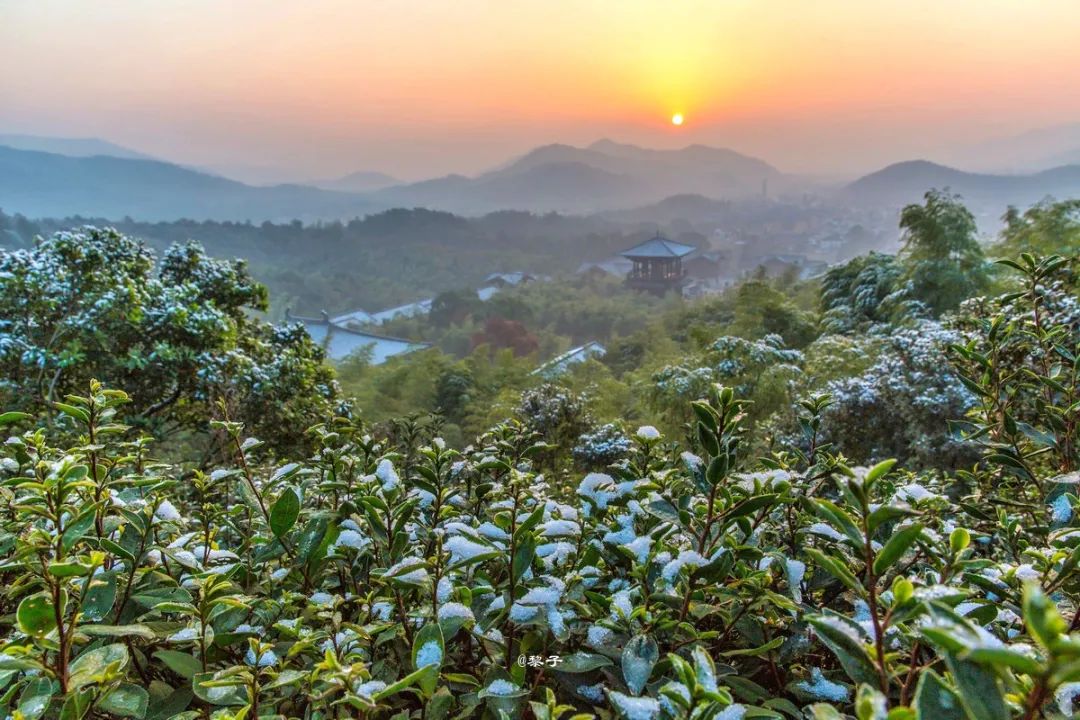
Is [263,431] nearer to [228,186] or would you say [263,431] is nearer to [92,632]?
[92,632]

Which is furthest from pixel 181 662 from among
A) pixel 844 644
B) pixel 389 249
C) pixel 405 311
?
pixel 389 249

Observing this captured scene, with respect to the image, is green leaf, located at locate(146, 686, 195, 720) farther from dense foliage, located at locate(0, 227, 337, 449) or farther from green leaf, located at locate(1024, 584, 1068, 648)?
dense foliage, located at locate(0, 227, 337, 449)

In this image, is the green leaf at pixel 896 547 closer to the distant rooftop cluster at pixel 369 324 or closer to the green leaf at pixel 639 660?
the green leaf at pixel 639 660

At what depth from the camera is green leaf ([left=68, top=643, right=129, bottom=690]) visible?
436 mm

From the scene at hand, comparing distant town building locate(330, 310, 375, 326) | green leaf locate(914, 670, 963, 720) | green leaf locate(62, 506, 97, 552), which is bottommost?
distant town building locate(330, 310, 375, 326)

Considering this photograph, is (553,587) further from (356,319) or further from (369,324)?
(356,319)

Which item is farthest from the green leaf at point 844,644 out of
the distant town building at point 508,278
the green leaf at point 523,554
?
the distant town building at point 508,278

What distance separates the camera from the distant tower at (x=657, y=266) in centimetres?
2447

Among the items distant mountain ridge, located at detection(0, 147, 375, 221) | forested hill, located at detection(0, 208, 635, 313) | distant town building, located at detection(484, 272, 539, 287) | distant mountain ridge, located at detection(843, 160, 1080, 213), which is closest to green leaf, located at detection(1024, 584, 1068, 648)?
forested hill, located at detection(0, 208, 635, 313)

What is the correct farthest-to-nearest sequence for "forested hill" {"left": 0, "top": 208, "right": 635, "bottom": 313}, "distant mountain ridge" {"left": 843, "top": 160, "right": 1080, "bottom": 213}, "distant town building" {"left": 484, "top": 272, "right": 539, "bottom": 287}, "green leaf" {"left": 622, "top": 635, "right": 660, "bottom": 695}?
"distant mountain ridge" {"left": 843, "top": 160, "right": 1080, "bottom": 213} < "distant town building" {"left": 484, "top": 272, "right": 539, "bottom": 287} < "forested hill" {"left": 0, "top": 208, "right": 635, "bottom": 313} < "green leaf" {"left": 622, "top": 635, "right": 660, "bottom": 695}

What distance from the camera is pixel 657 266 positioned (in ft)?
81.7

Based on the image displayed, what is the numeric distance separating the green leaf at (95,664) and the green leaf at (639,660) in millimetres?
389

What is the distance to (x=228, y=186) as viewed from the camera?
48.0 m

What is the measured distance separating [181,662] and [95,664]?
63mm
